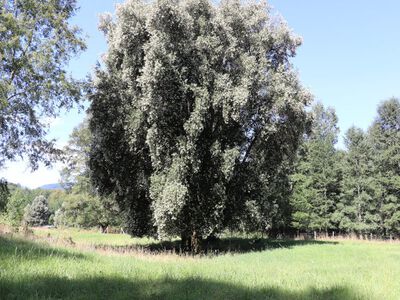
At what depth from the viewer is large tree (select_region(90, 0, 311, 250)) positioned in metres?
21.1

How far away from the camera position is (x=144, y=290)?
7.40 meters

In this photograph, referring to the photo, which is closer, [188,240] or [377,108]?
[188,240]

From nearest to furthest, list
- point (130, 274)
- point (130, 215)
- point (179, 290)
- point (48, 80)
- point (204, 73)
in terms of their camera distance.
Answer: point (179, 290), point (130, 274), point (204, 73), point (48, 80), point (130, 215)

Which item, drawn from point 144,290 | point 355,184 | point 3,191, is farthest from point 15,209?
point 355,184

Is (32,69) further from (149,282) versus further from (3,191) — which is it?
(149,282)

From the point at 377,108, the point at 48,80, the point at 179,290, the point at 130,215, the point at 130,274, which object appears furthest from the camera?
the point at 377,108

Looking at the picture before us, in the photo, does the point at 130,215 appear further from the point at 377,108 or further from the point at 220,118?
the point at 377,108

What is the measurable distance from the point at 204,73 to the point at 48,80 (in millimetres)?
10918

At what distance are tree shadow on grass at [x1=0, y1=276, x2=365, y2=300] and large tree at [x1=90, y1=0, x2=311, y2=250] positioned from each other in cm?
1197

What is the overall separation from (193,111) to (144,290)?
15.0 metres

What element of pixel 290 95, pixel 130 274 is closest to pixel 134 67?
pixel 290 95

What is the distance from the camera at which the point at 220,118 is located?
74.8ft

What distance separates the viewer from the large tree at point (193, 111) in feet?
69.3

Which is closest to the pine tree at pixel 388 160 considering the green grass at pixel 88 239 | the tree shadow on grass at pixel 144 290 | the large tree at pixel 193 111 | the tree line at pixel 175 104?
the tree line at pixel 175 104
